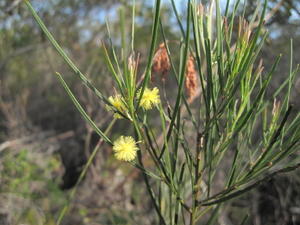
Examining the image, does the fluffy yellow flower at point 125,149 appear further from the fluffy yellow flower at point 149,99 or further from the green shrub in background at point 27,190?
the green shrub in background at point 27,190

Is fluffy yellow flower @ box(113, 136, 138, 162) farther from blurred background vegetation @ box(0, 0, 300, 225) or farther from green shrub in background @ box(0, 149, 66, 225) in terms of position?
green shrub in background @ box(0, 149, 66, 225)

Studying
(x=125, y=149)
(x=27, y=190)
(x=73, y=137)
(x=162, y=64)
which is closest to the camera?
(x=125, y=149)

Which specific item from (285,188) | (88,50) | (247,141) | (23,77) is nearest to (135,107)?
(247,141)

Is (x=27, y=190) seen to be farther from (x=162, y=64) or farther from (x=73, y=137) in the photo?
(x=162, y=64)

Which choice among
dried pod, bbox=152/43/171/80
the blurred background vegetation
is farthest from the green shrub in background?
dried pod, bbox=152/43/171/80

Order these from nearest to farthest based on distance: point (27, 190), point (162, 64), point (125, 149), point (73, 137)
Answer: point (125, 149), point (162, 64), point (27, 190), point (73, 137)

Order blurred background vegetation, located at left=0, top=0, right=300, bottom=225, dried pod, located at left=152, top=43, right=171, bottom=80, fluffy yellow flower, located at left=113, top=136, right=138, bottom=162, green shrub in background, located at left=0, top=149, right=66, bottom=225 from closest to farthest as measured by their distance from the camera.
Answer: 1. fluffy yellow flower, located at left=113, top=136, right=138, bottom=162
2. dried pod, located at left=152, top=43, right=171, bottom=80
3. blurred background vegetation, located at left=0, top=0, right=300, bottom=225
4. green shrub in background, located at left=0, top=149, right=66, bottom=225

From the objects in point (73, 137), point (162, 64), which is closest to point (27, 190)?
point (73, 137)
